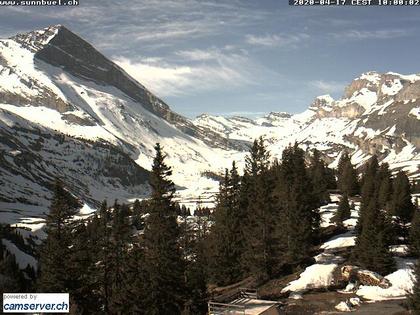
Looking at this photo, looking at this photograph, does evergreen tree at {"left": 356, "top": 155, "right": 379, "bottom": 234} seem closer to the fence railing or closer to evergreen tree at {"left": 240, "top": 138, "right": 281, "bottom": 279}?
evergreen tree at {"left": 240, "top": 138, "right": 281, "bottom": 279}

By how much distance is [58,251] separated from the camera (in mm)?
39344

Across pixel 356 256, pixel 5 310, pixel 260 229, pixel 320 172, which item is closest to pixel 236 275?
pixel 260 229

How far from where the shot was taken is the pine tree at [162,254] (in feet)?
140

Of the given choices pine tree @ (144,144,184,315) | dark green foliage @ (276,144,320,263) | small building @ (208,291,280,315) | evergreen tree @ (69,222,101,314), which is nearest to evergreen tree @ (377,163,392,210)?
dark green foliage @ (276,144,320,263)

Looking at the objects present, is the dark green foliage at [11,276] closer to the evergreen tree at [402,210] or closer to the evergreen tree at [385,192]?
the evergreen tree at [402,210]

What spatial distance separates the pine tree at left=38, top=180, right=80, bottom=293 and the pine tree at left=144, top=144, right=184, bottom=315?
7.03m

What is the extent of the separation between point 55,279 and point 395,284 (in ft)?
106

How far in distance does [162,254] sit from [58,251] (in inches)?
363

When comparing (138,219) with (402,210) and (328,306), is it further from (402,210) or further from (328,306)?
(328,306)

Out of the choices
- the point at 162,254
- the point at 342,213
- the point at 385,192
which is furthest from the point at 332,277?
the point at 385,192

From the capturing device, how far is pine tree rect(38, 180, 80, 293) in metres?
38.8

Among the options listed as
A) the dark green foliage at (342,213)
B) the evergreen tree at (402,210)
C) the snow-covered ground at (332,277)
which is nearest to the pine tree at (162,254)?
the snow-covered ground at (332,277)

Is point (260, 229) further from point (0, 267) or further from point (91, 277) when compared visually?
point (0, 267)

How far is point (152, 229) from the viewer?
44625 mm
